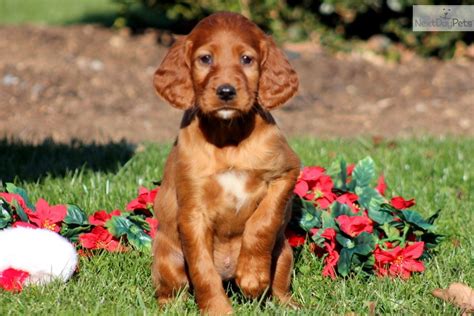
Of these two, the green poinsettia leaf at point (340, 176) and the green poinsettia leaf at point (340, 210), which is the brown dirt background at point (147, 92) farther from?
the green poinsettia leaf at point (340, 210)

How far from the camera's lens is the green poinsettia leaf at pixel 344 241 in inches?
155

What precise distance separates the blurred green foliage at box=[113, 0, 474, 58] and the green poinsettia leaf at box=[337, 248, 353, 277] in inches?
248

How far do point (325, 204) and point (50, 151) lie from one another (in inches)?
95.3

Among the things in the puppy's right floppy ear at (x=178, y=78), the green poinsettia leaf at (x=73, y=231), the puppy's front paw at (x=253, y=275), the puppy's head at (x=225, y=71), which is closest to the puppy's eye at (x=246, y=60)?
the puppy's head at (x=225, y=71)

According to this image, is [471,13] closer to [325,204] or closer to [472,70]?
[472,70]

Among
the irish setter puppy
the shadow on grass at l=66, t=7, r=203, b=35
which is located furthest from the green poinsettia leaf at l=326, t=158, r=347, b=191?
the shadow on grass at l=66, t=7, r=203, b=35

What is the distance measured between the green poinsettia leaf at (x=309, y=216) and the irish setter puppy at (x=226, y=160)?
2.13ft

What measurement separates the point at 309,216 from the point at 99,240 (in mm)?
1056

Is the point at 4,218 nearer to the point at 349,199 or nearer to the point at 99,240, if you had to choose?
the point at 99,240

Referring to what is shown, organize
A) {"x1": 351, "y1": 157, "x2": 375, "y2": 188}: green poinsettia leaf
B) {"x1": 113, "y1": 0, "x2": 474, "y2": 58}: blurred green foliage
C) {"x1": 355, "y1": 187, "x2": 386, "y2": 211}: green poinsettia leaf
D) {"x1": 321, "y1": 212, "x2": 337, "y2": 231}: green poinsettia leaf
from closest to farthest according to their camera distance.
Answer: {"x1": 321, "y1": 212, "x2": 337, "y2": 231}: green poinsettia leaf < {"x1": 355, "y1": 187, "x2": 386, "y2": 211}: green poinsettia leaf < {"x1": 351, "y1": 157, "x2": 375, "y2": 188}: green poinsettia leaf < {"x1": 113, "y1": 0, "x2": 474, "y2": 58}: blurred green foliage

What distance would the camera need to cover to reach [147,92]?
8.97 m

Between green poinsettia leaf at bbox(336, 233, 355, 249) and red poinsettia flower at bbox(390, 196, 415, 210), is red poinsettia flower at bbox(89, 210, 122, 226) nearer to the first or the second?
green poinsettia leaf at bbox(336, 233, 355, 249)

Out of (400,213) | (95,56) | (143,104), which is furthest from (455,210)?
(95,56)

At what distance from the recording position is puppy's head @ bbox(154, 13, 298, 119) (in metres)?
3.29
